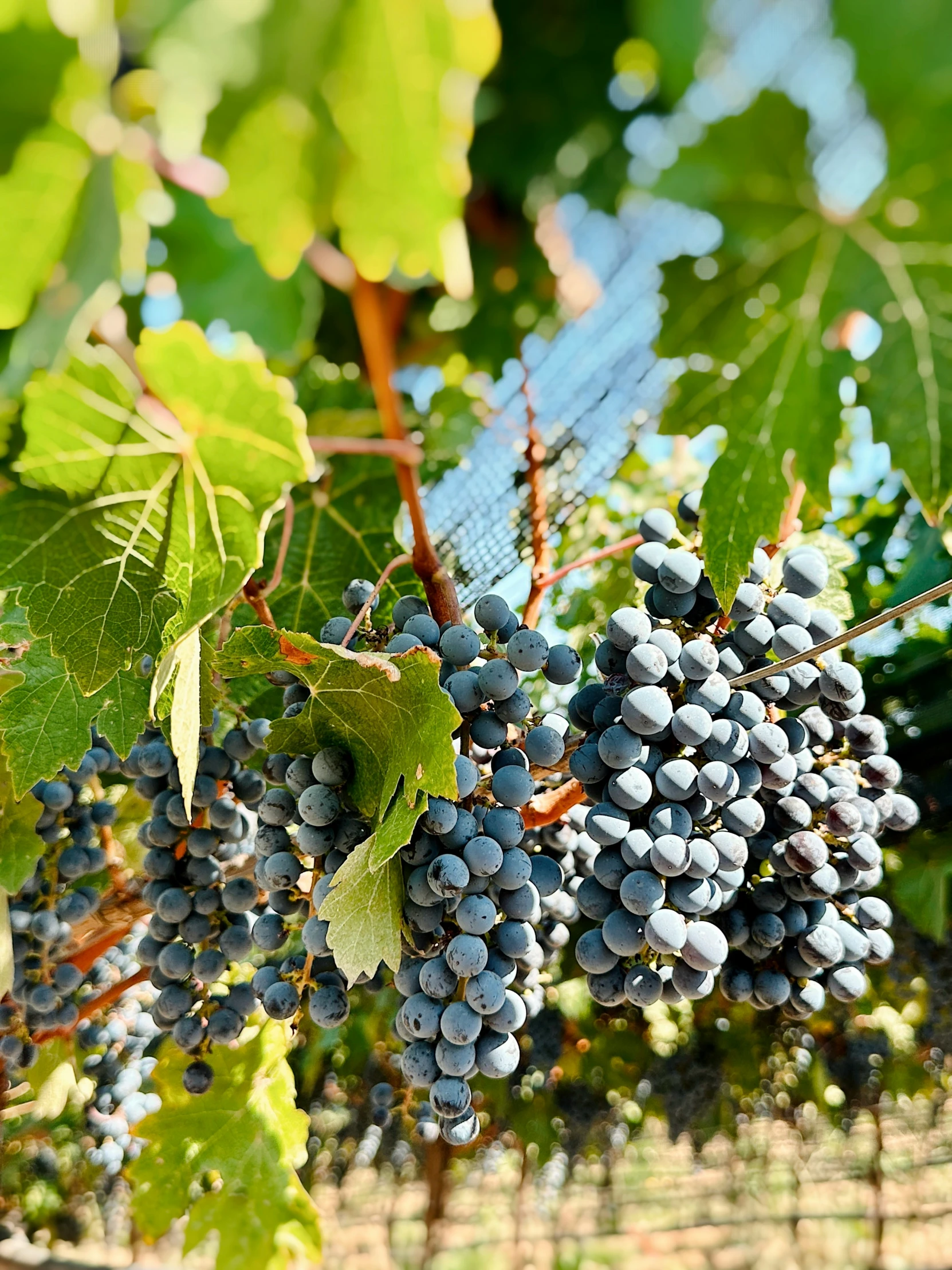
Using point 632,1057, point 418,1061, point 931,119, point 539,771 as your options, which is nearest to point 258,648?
point 539,771

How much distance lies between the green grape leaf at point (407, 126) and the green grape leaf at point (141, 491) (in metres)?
0.20

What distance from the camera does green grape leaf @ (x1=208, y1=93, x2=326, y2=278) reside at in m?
0.44

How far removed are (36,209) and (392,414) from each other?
286mm

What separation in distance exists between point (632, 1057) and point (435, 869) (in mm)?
4334

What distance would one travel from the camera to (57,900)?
1.80 m

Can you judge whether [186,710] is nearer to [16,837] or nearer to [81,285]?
[81,285]

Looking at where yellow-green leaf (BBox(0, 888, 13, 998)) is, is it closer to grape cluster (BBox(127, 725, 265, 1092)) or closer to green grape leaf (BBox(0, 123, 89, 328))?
grape cluster (BBox(127, 725, 265, 1092))

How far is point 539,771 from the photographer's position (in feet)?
3.74

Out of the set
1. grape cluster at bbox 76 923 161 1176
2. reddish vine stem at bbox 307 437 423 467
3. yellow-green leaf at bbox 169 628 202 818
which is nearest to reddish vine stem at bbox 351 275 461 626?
reddish vine stem at bbox 307 437 423 467

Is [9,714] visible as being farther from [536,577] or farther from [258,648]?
[536,577]

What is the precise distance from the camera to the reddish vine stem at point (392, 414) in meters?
0.58

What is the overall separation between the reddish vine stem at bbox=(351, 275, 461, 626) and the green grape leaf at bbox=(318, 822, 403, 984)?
315mm

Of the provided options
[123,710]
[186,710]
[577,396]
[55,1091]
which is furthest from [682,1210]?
[186,710]

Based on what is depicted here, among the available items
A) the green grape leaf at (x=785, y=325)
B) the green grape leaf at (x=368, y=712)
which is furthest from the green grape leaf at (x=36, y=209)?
the green grape leaf at (x=368, y=712)
